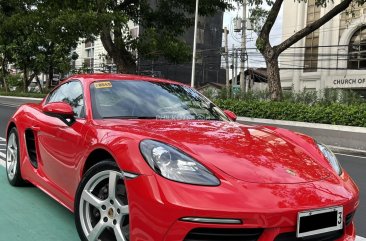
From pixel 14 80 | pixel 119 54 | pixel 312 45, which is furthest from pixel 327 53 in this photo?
pixel 14 80

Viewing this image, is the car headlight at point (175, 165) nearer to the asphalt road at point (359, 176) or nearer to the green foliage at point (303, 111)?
the asphalt road at point (359, 176)

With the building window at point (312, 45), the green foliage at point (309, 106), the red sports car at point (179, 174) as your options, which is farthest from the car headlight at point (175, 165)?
the building window at point (312, 45)

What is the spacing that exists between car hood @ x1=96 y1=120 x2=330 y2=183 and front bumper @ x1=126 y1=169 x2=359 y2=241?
0.41 feet

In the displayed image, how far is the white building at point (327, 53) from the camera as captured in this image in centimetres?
3697

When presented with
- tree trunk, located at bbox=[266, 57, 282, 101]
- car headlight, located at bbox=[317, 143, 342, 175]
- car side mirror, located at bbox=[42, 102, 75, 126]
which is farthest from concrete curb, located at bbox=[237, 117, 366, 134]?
car side mirror, located at bbox=[42, 102, 75, 126]

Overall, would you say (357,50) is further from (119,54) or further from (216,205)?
(216,205)

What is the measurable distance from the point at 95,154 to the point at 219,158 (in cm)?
103

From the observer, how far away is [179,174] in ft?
9.50

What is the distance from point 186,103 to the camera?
4.54 m

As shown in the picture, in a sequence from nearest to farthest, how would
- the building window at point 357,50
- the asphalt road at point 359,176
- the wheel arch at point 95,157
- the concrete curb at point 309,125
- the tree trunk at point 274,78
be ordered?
the wheel arch at point 95,157 < the asphalt road at point 359,176 < the concrete curb at point 309,125 < the tree trunk at point 274,78 < the building window at point 357,50

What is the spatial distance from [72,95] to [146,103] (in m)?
0.87

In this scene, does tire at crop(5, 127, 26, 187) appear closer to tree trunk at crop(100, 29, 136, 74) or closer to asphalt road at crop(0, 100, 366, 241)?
asphalt road at crop(0, 100, 366, 241)

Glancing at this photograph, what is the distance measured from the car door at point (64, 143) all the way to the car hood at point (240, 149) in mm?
358

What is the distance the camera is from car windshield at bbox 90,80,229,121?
13.5ft
